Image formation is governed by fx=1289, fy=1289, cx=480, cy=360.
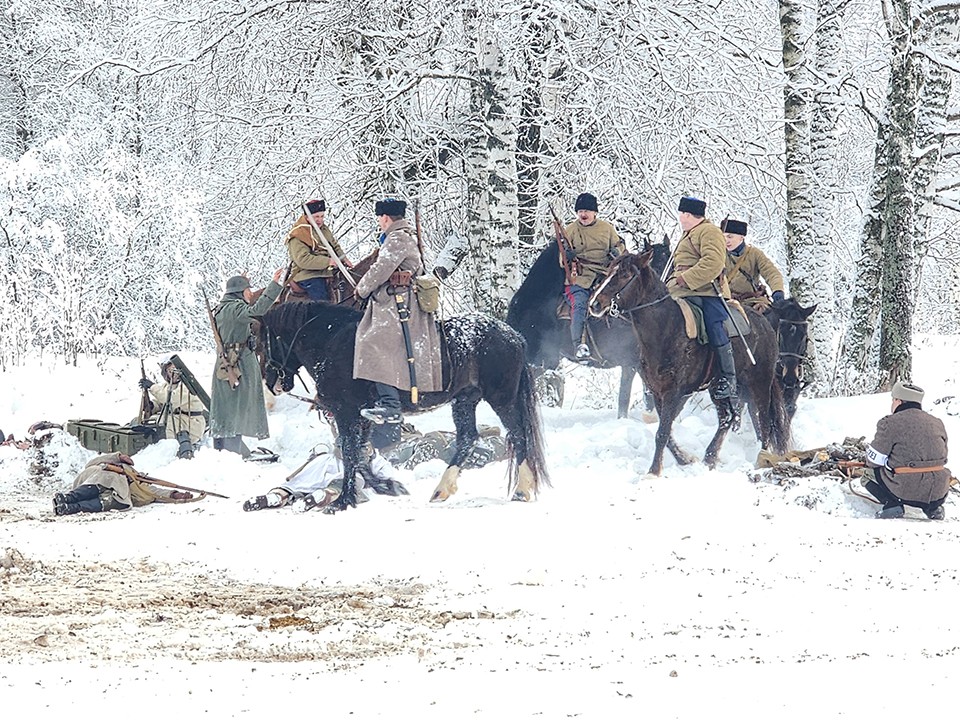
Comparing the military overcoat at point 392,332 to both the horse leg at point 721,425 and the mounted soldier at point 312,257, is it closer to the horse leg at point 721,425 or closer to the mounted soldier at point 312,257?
the mounted soldier at point 312,257

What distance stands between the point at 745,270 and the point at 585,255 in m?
1.65

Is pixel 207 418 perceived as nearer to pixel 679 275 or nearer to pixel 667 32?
pixel 679 275

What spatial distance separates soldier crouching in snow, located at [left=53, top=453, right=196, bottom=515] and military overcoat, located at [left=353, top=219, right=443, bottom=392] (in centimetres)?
213

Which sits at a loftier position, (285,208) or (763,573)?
(285,208)

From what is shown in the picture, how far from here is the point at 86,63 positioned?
24641mm

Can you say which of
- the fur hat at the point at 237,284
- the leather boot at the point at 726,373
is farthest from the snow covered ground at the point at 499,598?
the fur hat at the point at 237,284

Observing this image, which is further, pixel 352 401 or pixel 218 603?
pixel 352 401

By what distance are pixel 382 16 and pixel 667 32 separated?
134 inches

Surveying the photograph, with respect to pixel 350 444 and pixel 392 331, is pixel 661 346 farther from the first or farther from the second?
pixel 350 444

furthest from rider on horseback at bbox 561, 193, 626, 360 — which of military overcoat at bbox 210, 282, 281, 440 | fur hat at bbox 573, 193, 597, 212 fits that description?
military overcoat at bbox 210, 282, 281, 440

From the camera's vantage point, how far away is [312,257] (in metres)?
12.3

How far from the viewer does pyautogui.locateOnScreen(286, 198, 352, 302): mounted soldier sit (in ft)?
40.0

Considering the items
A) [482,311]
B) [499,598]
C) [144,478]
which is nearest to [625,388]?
[482,311]

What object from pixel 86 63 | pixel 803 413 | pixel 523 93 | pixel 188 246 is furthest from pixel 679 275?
pixel 86 63
